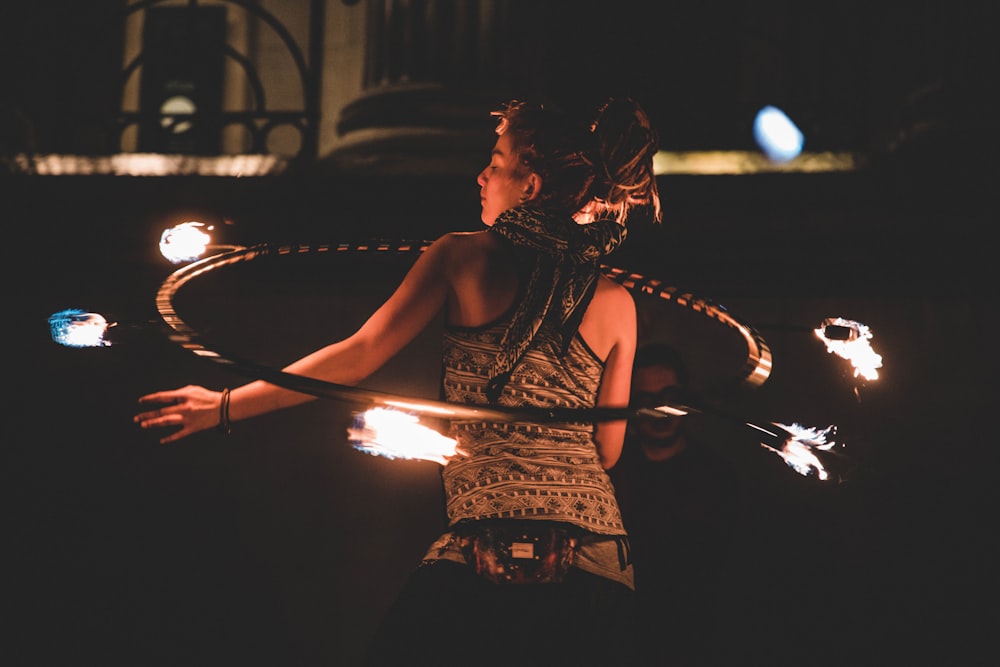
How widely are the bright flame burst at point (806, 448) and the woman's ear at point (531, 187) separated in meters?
1.01

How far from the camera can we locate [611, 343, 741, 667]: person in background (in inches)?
166

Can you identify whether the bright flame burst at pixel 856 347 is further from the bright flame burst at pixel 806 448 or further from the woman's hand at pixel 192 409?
the woman's hand at pixel 192 409

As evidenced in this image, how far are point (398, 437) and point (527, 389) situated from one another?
379 millimetres

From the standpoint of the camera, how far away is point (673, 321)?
198 inches

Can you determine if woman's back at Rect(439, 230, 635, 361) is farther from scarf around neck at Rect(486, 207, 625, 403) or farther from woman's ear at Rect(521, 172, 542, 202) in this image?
woman's ear at Rect(521, 172, 542, 202)

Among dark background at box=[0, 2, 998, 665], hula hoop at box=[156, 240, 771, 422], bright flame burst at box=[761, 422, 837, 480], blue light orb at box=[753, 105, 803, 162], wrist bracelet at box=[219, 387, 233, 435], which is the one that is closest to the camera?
hula hoop at box=[156, 240, 771, 422]

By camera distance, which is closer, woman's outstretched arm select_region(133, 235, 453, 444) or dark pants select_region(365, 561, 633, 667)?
dark pants select_region(365, 561, 633, 667)

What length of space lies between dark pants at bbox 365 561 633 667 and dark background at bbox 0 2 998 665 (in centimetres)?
224

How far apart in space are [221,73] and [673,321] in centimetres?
532

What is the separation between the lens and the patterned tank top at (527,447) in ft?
8.70

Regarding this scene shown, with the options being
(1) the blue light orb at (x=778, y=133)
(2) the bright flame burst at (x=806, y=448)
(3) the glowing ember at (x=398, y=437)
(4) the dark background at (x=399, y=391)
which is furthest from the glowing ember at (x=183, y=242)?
(1) the blue light orb at (x=778, y=133)

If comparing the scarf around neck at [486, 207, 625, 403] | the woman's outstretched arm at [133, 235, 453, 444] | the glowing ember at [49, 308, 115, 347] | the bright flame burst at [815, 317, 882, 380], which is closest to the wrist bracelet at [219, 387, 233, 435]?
the woman's outstretched arm at [133, 235, 453, 444]

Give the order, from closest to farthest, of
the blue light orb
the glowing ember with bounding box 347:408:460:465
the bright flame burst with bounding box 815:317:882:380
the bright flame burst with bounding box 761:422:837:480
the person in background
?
the glowing ember with bounding box 347:408:460:465 < the bright flame burst with bounding box 761:422:837:480 < the bright flame burst with bounding box 815:317:882:380 < the person in background < the blue light orb

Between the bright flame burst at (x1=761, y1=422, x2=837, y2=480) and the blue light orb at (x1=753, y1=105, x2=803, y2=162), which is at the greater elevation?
the blue light orb at (x1=753, y1=105, x2=803, y2=162)
